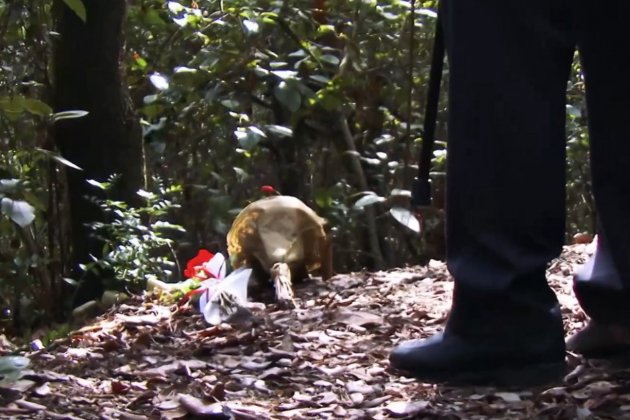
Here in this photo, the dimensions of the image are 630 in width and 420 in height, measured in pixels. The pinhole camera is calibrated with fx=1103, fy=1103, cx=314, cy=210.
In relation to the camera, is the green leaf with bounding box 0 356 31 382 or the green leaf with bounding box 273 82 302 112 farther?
the green leaf with bounding box 273 82 302 112

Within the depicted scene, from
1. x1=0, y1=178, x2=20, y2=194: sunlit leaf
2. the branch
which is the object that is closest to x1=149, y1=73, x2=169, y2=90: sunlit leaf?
the branch

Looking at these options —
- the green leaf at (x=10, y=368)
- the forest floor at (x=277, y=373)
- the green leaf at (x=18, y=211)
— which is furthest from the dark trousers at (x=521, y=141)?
the green leaf at (x=18, y=211)

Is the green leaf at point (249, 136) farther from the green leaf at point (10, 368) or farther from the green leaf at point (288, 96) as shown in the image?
the green leaf at point (10, 368)

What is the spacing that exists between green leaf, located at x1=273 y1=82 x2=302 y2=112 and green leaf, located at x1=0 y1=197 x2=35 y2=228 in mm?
1715

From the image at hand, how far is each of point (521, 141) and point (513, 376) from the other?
1.40ft

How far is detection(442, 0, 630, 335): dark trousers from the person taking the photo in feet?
6.10

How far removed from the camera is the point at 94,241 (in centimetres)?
366

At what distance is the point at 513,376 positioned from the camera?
1970 mm

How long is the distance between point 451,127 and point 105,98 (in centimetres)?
199

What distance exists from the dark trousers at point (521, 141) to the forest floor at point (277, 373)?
162 mm

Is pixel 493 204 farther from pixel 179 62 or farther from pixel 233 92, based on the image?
pixel 179 62

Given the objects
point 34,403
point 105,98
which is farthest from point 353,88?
point 34,403

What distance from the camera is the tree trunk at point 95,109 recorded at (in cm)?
368

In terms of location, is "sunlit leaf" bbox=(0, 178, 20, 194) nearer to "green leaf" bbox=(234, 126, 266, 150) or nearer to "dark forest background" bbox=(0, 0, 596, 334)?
"dark forest background" bbox=(0, 0, 596, 334)
